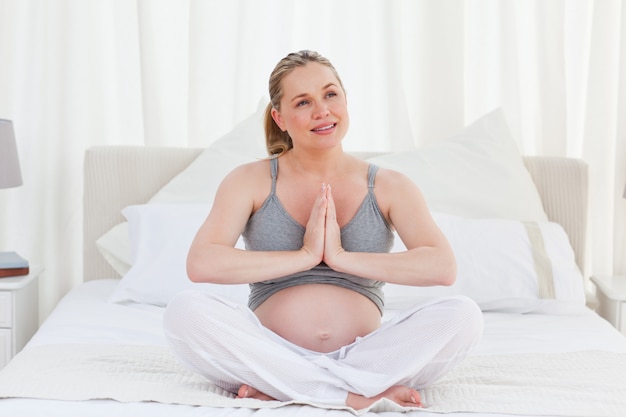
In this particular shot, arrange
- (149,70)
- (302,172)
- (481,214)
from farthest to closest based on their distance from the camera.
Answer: (149,70) < (481,214) < (302,172)

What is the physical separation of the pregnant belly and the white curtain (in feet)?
4.94

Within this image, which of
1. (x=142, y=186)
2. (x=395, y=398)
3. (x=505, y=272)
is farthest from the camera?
(x=142, y=186)

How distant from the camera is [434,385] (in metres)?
2.10

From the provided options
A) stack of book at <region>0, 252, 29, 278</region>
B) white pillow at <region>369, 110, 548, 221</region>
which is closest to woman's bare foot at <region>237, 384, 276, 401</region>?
white pillow at <region>369, 110, 548, 221</region>

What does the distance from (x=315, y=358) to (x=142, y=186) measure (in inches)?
64.1

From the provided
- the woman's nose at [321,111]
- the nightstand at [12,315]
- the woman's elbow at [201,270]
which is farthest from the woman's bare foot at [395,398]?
the nightstand at [12,315]

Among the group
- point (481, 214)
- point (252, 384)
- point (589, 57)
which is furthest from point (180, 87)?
point (252, 384)

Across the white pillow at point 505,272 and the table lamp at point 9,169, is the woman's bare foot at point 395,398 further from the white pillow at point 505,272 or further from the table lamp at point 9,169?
the table lamp at point 9,169

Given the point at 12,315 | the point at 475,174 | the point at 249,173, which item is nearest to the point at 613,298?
the point at 475,174

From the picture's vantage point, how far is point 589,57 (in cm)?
361

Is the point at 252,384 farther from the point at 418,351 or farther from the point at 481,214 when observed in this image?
the point at 481,214

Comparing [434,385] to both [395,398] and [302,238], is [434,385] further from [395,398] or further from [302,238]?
[302,238]

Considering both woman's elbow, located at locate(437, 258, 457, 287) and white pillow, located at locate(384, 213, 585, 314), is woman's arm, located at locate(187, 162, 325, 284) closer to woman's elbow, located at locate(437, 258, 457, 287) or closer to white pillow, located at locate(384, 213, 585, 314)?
woman's elbow, located at locate(437, 258, 457, 287)

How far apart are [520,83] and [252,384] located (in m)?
2.06
